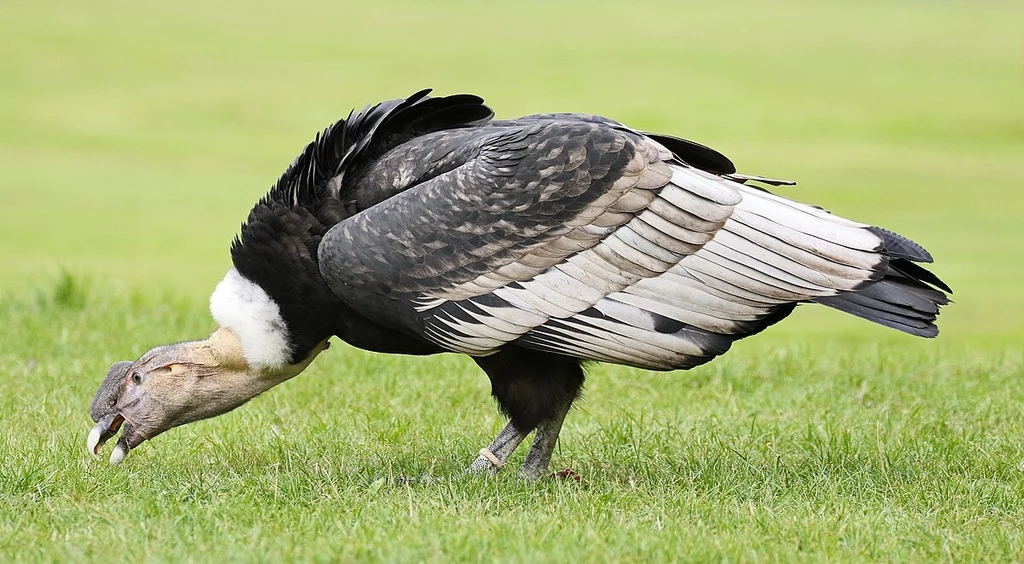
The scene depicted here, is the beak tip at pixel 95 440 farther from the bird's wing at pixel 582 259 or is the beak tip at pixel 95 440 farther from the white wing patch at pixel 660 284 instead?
the white wing patch at pixel 660 284

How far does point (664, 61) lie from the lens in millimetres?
24703

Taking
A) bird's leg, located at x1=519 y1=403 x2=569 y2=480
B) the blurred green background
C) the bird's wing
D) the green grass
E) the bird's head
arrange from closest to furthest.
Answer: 1. the green grass
2. the bird's wing
3. the bird's head
4. bird's leg, located at x1=519 y1=403 x2=569 y2=480
5. the blurred green background

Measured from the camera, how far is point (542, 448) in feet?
16.1

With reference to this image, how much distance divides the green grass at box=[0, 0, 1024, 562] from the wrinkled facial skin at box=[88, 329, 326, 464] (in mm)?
160

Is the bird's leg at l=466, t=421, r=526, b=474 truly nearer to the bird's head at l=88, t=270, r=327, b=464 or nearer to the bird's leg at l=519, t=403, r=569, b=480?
the bird's leg at l=519, t=403, r=569, b=480

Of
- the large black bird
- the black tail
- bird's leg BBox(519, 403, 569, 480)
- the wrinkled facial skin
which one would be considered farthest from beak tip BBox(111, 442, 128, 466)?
the black tail

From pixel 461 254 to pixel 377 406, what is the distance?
1.81 metres

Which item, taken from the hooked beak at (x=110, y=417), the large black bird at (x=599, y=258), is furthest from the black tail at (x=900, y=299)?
the hooked beak at (x=110, y=417)

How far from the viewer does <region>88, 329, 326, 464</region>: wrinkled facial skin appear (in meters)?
4.79

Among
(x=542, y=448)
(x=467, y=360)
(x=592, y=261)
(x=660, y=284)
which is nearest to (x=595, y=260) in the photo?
(x=592, y=261)

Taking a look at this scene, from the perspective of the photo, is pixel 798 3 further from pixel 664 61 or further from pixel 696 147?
pixel 696 147

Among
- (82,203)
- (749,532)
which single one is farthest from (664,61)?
(749,532)

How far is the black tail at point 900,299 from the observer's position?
439 cm

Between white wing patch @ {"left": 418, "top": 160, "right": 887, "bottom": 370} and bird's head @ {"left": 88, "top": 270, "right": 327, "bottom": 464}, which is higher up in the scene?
white wing patch @ {"left": 418, "top": 160, "right": 887, "bottom": 370}
